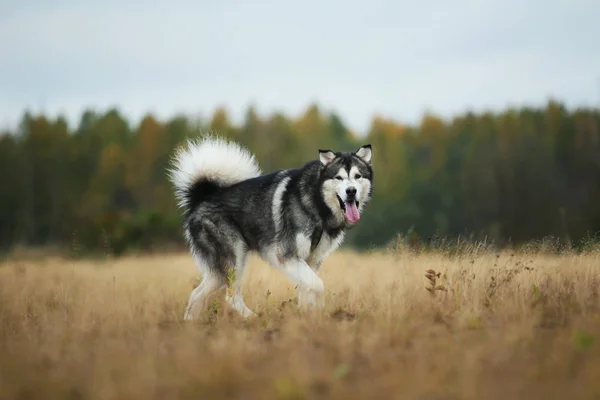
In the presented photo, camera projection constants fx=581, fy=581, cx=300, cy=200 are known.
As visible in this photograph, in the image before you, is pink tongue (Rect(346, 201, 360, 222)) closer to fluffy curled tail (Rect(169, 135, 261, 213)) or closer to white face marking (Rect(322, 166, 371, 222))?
white face marking (Rect(322, 166, 371, 222))

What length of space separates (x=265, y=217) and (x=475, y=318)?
279 centimetres

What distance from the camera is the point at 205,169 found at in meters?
7.42

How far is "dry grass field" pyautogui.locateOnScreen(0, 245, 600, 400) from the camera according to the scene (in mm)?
3383

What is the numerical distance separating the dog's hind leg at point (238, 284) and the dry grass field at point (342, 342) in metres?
0.21

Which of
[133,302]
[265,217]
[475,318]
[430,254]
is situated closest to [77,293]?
[133,302]

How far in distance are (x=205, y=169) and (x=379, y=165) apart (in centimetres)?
2749

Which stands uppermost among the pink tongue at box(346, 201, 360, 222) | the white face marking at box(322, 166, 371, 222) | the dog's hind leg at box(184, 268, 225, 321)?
the white face marking at box(322, 166, 371, 222)

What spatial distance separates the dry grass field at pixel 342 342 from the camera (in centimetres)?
338

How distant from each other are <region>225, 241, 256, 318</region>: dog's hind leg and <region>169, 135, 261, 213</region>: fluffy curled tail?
927mm

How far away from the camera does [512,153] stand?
3219cm

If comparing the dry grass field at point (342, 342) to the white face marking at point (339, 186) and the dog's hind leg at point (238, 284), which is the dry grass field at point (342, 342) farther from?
the white face marking at point (339, 186)

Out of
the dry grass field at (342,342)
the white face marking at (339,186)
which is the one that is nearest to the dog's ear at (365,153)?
the white face marking at (339,186)

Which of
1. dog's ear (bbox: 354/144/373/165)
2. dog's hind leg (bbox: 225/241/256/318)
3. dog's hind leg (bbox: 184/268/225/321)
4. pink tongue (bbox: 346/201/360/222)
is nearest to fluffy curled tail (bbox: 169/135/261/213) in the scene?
dog's hind leg (bbox: 225/241/256/318)

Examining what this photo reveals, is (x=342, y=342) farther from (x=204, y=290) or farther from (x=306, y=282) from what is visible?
(x=204, y=290)
